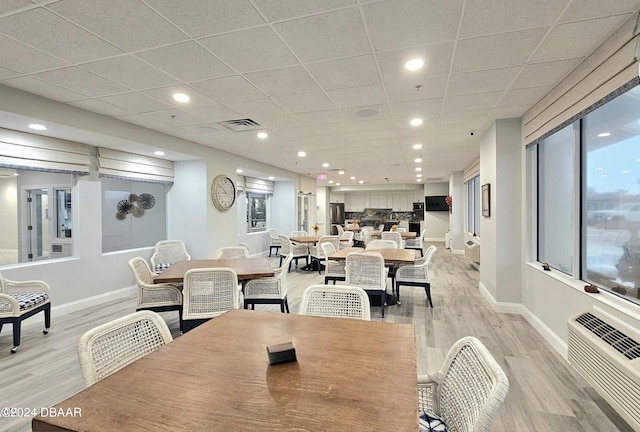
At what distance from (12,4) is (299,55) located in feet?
5.99

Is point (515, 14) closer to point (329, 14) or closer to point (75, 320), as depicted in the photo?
point (329, 14)

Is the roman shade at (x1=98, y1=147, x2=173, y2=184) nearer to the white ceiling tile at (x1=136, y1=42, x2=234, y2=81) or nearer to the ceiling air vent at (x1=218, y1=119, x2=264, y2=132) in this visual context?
the ceiling air vent at (x1=218, y1=119, x2=264, y2=132)

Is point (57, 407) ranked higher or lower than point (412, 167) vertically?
lower

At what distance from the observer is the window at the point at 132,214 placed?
19.5 feet

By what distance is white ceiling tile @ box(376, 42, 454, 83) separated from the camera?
2.43m

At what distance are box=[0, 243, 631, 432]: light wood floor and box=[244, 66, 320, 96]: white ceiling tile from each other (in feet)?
8.25

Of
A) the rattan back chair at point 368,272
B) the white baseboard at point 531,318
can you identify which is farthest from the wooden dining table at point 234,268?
the white baseboard at point 531,318

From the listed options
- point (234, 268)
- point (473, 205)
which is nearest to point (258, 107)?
point (234, 268)

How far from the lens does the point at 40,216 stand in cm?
486

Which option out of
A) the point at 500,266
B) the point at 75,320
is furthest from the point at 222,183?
the point at 500,266

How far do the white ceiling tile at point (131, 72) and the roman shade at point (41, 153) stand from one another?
78.4 inches

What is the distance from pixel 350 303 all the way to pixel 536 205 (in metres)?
3.34

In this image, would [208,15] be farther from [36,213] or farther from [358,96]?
[36,213]

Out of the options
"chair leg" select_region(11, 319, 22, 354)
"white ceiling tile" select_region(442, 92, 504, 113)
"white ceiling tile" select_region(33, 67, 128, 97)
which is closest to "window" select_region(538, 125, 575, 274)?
"white ceiling tile" select_region(442, 92, 504, 113)
